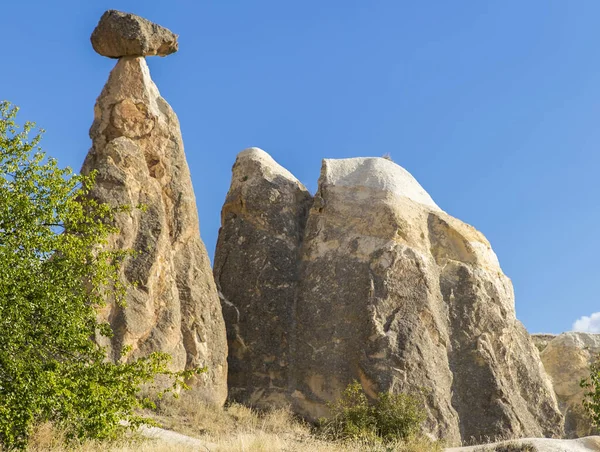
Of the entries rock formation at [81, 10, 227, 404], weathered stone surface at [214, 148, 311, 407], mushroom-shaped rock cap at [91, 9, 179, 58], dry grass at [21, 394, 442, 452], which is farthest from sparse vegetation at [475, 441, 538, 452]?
mushroom-shaped rock cap at [91, 9, 179, 58]

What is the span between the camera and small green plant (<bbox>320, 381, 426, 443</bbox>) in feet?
59.5

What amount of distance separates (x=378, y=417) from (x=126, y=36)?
1154cm

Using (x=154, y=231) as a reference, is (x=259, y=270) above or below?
above

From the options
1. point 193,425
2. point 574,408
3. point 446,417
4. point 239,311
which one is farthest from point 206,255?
point 574,408

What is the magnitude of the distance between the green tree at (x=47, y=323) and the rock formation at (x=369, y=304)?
854cm

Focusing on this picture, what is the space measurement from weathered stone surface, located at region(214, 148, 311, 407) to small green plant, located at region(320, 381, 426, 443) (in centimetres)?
208

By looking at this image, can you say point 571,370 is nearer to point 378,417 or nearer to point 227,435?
point 378,417

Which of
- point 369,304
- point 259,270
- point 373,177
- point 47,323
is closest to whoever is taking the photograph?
point 47,323

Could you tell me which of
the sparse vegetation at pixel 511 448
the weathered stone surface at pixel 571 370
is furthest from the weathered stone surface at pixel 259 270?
the weathered stone surface at pixel 571 370

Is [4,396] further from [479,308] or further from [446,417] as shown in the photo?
[479,308]

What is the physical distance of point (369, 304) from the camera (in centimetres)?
2105

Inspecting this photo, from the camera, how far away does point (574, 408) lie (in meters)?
29.6

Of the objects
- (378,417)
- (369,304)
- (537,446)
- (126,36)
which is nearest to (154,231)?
(126,36)

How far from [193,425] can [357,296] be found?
6.61 m
